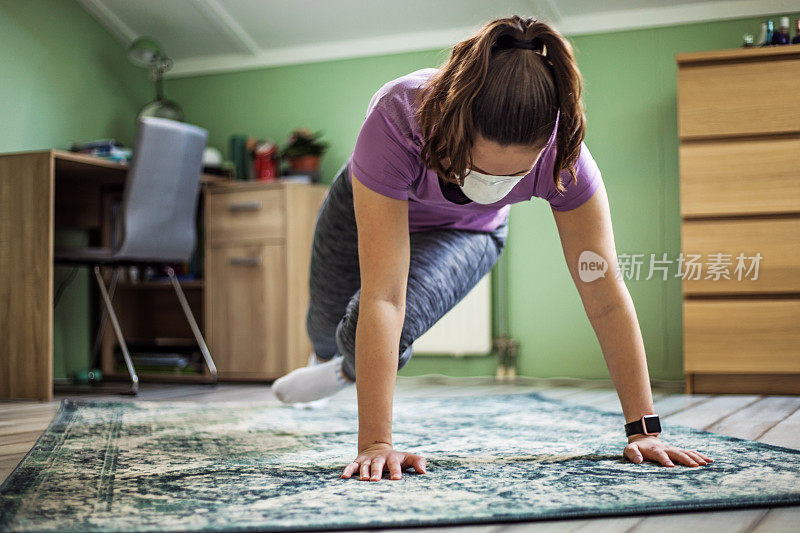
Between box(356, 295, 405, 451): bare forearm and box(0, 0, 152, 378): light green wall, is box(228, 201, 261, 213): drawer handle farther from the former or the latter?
box(356, 295, 405, 451): bare forearm

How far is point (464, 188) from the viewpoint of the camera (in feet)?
3.89

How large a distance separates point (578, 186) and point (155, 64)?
10.1ft

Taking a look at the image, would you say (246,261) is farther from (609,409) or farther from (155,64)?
(609,409)

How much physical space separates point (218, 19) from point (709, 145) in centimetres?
227

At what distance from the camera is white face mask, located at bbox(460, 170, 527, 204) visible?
114 cm

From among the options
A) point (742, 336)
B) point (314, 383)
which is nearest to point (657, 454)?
point (314, 383)

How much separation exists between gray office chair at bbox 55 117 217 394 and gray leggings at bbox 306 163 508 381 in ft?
4.13

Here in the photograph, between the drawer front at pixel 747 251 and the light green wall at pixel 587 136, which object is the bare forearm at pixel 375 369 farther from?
the light green wall at pixel 587 136

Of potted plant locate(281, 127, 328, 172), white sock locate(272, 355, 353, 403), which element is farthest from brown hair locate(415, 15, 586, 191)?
potted plant locate(281, 127, 328, 172)

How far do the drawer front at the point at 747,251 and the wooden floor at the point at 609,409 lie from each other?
0.39m

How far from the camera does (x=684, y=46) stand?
331 centimetres

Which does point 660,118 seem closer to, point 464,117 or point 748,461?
point 748,461

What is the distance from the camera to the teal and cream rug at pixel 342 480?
0.95 meters

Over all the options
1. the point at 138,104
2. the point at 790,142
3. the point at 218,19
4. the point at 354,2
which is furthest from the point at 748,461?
the point at 138,104
